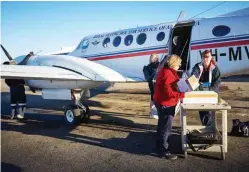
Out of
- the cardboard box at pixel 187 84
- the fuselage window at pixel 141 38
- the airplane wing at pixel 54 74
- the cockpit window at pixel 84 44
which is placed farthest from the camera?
the cockpit window at pixel 84 44

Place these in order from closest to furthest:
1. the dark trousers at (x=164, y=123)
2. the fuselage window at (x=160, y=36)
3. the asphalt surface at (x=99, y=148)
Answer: the asphalt surface at (x=99, y=148) → the dark trousers at (x=164, y=123) → the fuselage window at (x=160, y=36)

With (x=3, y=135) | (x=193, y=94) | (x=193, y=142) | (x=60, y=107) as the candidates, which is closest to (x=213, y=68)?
(x=193, y=94)

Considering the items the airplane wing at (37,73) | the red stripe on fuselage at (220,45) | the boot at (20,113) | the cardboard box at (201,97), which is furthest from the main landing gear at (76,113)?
the cardboard box at (201,97)

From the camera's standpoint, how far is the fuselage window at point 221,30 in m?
9.03

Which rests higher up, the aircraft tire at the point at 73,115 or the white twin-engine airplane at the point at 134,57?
the white twin-engine airplane at the point at 134,57

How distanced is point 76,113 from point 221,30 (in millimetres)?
5718

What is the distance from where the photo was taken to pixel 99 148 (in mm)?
6680

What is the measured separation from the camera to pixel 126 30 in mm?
11367

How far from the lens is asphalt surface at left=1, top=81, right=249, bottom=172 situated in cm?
544

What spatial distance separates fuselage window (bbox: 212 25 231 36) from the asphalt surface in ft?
9.81

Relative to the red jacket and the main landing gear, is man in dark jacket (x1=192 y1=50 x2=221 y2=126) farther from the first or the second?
the main landing gear

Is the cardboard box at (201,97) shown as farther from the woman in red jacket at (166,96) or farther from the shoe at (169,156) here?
the shoe at (169,156)

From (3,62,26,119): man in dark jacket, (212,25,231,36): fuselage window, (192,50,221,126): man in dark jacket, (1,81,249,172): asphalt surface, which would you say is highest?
(212,25,231,36): fuselage window

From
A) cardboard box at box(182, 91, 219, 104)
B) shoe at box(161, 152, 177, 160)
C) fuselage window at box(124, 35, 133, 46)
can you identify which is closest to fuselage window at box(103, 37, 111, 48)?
fuselage window at box(124, 35, 133, 46)
